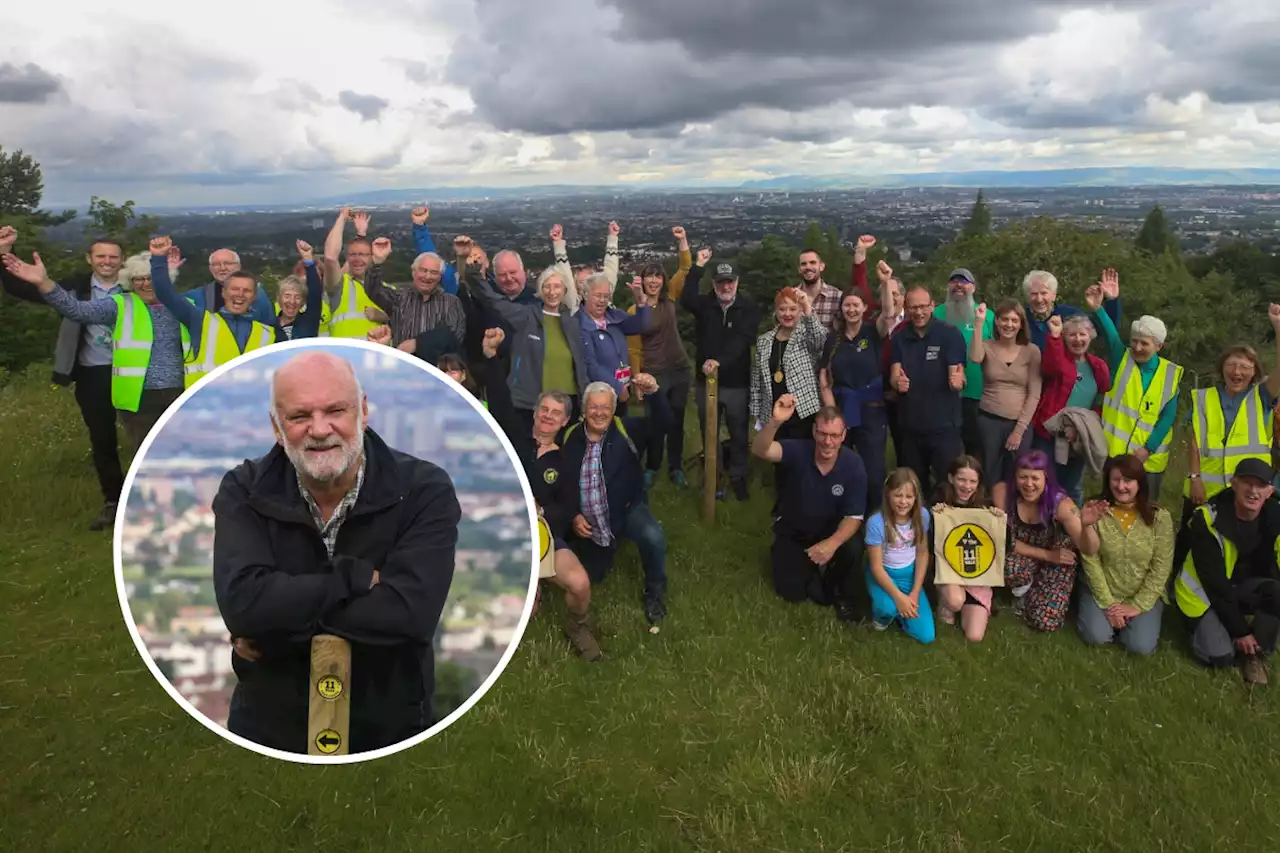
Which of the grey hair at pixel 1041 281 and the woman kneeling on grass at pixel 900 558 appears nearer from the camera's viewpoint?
the woman kneeling on grass at pixel 900 558

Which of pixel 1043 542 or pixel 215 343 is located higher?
pixel 215 343

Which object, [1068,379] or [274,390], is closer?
[274,390]

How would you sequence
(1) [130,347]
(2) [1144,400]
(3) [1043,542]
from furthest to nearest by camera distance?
(1) [130,347]
(2) [1144,400]
(3) [1043,542]

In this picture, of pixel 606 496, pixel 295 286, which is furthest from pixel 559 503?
pixel 295 286

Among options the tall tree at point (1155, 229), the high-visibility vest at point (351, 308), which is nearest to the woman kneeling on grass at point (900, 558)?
the high-visibility vest at point (351, 308)

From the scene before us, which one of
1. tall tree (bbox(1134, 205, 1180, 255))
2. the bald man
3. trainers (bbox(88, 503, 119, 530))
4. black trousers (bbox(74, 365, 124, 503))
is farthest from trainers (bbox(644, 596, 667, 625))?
tall tree (bbox(1134, 205, 1180, 255))

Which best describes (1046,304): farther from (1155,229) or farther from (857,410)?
(1155,229)

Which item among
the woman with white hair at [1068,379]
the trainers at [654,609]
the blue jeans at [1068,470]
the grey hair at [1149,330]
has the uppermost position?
the grey hair at [1149,330]

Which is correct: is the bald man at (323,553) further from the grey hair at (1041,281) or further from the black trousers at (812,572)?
the grey hair at (1041,281)
